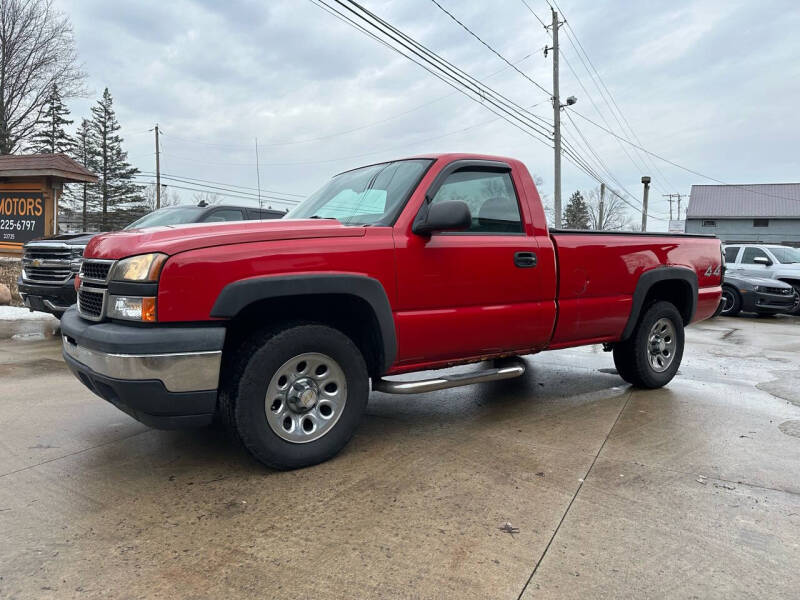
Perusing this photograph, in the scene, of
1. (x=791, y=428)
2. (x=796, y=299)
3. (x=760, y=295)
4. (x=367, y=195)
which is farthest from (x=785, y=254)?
(x=367, y=195)

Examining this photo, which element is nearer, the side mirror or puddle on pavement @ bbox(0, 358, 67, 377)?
the side mirror

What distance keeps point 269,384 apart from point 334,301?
2.15ft

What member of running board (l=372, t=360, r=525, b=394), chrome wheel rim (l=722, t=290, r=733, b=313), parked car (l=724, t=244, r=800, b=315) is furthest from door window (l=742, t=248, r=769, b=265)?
running board (l=372, t=360, r=525, b=394)

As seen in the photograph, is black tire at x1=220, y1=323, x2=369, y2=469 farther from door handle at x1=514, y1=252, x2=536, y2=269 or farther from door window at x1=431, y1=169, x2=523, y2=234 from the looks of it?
door handle at x1=514, y1=252, x2=536, y2=269

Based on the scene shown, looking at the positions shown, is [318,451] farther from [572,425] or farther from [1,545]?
[572,425]

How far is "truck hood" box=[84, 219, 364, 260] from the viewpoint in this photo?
2.92 metres

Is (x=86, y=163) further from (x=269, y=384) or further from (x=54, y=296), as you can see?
(x=269, y=384)

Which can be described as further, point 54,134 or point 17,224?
point 54,134

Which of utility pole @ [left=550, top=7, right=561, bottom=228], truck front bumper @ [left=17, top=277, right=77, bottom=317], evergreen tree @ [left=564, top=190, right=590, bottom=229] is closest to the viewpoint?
truck front bumper @ [left=17, top=277, right=77, bottom=317]

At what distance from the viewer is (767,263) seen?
45.1 ft

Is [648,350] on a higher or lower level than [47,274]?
lower

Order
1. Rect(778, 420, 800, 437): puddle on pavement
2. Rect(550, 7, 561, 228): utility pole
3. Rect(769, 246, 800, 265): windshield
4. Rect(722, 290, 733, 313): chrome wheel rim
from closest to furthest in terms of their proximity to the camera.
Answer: Rect(778, 420, 800, 437): puddle on pavement
Rect(722, 290, 733, 313): chrome wheel rim
Rect(769, 246, 800, 265): windshield
Rect(550, 7, 561, 228): utility pole

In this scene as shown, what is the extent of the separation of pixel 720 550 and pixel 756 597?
0.35m

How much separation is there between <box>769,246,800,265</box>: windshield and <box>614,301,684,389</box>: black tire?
1086 cm
